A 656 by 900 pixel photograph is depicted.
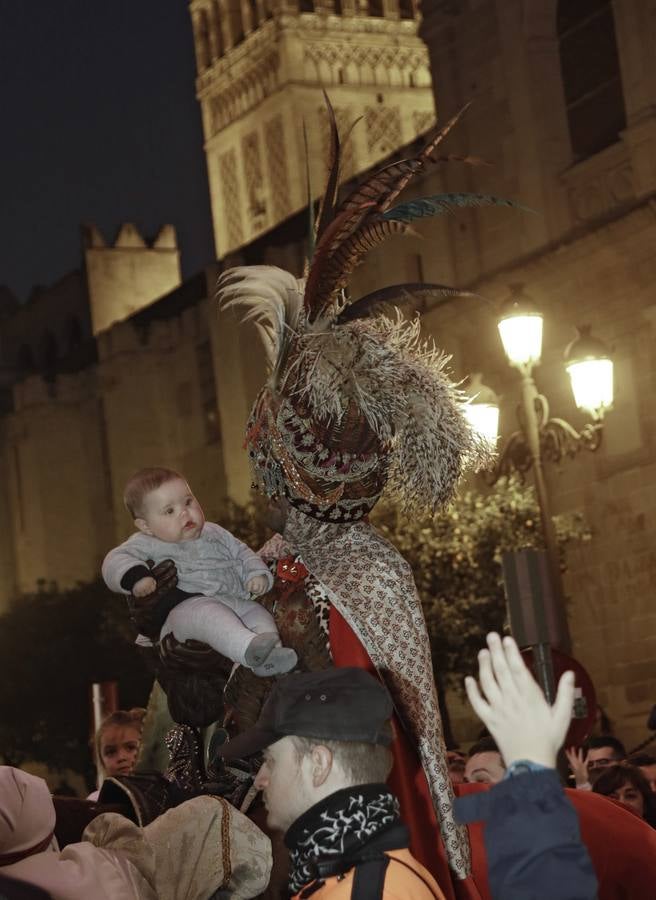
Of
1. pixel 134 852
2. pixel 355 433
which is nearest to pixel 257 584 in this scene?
pixel 355 433

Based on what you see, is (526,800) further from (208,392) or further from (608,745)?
(208,392)

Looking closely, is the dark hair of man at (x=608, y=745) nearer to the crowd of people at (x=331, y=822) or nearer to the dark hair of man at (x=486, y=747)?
the dark hair of man at (x=486, y=747)

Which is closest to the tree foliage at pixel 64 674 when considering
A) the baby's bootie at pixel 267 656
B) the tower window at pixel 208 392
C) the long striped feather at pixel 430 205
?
the tower window at pixel 208 392

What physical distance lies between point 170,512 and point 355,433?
641mm

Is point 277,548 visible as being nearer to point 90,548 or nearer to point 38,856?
point 38,856

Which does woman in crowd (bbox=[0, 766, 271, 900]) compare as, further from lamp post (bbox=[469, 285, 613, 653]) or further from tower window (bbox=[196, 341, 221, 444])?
tower window (bbox=[196, 341, 221, 444])

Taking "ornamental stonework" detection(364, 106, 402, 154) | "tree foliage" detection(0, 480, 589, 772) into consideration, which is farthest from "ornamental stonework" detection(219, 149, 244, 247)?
"tree foliage" detection(0, 480, 589, 772)

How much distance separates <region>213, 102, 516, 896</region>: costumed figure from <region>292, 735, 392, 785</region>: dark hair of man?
139 centimetres

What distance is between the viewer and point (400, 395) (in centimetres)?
545

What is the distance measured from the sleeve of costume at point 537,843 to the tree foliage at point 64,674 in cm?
3050

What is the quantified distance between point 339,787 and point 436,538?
763 inches

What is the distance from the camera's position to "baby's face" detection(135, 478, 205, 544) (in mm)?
5203

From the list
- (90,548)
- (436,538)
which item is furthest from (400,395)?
(90,548)

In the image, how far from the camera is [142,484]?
5.23 m
